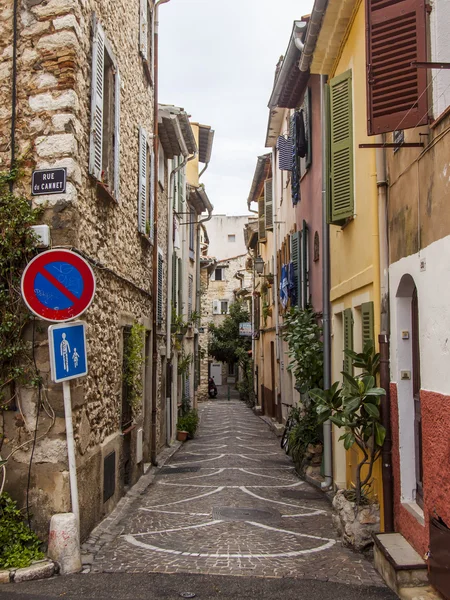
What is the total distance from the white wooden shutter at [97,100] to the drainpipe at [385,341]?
118 inches

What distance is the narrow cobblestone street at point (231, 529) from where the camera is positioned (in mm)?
5910

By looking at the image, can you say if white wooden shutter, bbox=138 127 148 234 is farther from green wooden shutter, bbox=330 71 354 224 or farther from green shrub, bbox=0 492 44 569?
green shrub, bbox=0 492 44 569

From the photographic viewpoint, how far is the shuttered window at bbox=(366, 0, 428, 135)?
17.3 ft

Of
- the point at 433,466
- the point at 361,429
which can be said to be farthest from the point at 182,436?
the point at 433,466

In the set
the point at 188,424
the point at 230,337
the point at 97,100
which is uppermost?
the point at 97,100

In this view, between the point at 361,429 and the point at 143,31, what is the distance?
26.0 feet

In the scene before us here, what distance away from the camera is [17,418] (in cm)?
609

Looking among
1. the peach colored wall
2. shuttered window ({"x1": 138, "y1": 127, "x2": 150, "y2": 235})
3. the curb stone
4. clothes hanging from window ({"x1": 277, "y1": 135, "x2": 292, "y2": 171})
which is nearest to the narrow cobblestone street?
the curb stone

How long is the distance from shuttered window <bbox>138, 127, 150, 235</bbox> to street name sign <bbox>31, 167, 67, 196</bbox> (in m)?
4.14

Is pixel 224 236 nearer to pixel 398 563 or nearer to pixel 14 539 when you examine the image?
pixel 14 539

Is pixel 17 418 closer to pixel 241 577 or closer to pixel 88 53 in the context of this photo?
pixel 241 577

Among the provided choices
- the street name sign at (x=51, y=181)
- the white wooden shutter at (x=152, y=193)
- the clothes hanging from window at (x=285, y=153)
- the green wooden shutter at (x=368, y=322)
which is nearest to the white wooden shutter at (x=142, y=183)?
the white wooden shutter at (x=152, y=193)

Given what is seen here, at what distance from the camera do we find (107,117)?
8.38 m

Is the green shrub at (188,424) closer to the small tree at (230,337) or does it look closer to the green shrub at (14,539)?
the green shrub at (14,539)
